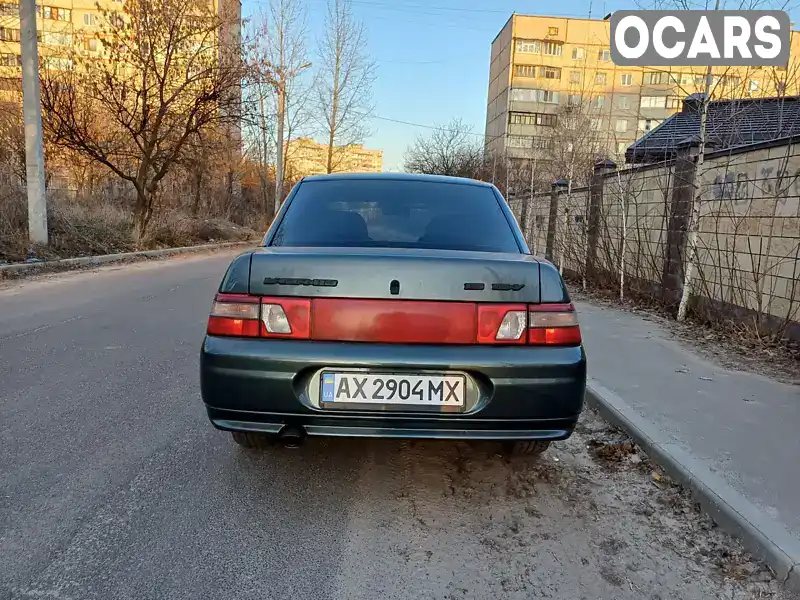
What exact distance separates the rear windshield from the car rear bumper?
696 millimetres

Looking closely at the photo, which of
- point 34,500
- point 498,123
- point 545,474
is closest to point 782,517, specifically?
point 545,474

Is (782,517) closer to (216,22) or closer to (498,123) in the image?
(216,22)

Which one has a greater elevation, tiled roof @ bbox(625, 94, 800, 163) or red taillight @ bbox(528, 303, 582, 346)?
tiled roof @ bbox(625, 94, 800, 163)

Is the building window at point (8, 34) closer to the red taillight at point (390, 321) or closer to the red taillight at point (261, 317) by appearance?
the red taillight at point (261, 317)

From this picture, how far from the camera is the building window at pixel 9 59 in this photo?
17.6m

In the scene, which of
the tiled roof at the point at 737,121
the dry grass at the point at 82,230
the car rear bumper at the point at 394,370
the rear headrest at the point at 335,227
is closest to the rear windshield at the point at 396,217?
the rear headrest at the point at 335,227

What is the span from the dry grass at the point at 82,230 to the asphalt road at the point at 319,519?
9.07 m

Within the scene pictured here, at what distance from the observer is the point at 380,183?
340 centimetres

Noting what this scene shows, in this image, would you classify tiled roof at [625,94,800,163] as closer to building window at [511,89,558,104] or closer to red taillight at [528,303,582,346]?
red taillight at [528,303,582,346]

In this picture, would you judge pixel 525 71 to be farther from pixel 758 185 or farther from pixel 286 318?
pixel 286 318

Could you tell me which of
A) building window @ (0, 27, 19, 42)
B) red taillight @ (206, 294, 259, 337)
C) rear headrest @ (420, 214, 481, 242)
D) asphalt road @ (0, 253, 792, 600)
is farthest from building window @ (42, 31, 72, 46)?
red taillight @ (206, 294, 259, 337)

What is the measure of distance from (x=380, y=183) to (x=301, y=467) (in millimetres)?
1707
